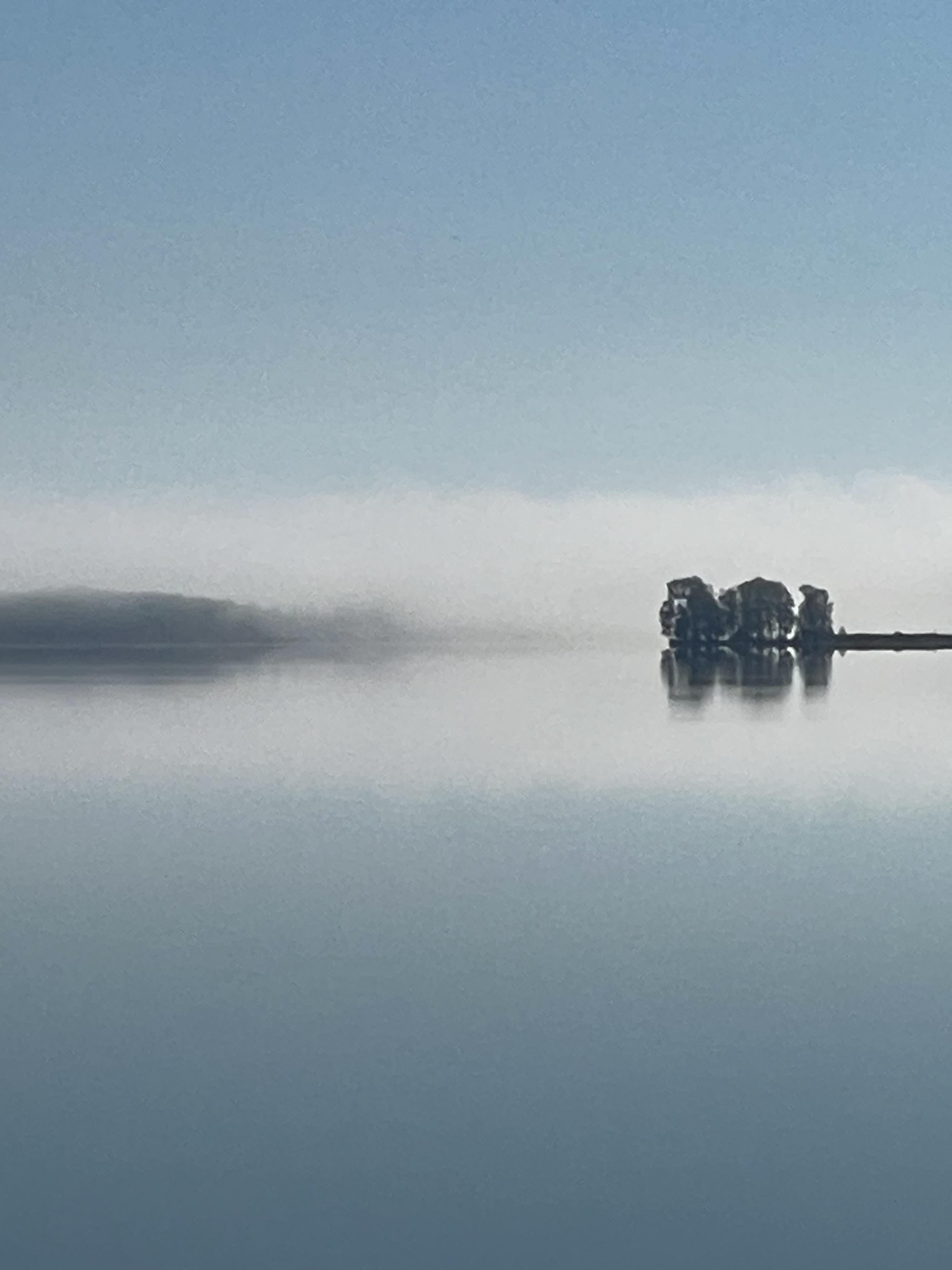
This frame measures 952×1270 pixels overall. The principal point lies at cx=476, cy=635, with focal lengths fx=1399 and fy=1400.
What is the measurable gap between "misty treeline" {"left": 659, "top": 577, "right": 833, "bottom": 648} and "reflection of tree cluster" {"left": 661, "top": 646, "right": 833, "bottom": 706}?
8.47ft

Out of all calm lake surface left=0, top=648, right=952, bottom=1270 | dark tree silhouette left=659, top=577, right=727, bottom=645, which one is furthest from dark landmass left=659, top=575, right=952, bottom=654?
calm lake surface left=0, top=648, right=952, bottom=1270

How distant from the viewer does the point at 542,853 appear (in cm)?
2425

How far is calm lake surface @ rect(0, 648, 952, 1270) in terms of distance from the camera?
32.5 feet

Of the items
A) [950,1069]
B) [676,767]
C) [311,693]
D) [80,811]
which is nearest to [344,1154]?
[950,1069]

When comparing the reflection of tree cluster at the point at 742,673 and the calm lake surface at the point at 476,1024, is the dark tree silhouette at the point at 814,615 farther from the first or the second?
the calm lake surface at the point at 476,1024

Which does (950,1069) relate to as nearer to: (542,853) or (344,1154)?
(344,1154)

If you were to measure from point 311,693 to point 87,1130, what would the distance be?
259 feet

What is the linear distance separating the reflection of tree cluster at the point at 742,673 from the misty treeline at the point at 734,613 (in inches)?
102

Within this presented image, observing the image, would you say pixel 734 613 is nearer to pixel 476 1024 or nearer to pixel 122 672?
pixel 122 672

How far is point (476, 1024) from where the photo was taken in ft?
46.8

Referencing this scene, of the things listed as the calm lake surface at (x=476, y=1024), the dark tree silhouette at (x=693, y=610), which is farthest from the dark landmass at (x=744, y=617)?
the calm lake surface at (x=476, y=1024)

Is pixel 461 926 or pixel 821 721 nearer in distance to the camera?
pixel 461 926

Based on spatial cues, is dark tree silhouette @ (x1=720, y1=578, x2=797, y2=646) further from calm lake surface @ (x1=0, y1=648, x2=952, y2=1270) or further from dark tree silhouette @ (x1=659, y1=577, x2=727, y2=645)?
calm lake surface @ (x1=0, y1=648, x2=952, y2=1270)

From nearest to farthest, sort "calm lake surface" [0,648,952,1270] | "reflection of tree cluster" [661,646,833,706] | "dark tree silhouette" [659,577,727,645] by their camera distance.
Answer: "calm lake surface" [0,648,952,1270]
"reflection of tree cluster" [661,646,833,706]
"dark tree silhouette" [659,577,727,645]
